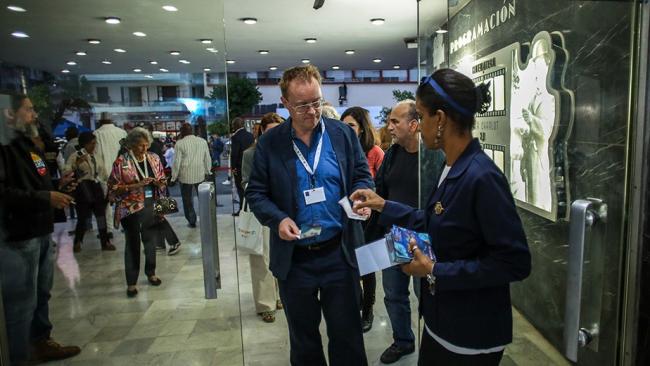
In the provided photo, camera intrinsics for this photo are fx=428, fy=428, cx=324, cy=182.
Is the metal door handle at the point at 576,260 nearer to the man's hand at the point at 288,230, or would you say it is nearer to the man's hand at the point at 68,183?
the man's hand at the point at 288,230

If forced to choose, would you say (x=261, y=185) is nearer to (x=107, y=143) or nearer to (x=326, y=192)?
(x=326, y=192)

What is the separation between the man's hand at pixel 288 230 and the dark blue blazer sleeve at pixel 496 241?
2.20 ft

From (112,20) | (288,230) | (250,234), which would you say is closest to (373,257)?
(288,230)

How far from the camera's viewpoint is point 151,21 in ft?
5.28

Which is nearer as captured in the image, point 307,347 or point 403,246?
point 403,246

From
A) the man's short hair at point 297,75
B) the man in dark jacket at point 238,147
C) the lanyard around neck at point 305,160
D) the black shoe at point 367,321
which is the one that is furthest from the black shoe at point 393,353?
the man in dark jacket at point 238,147

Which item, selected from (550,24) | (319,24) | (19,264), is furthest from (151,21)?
(319,24)

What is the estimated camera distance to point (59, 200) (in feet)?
5.35

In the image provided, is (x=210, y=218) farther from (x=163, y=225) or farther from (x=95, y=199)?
(x=95, y=199)

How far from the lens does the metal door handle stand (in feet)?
4.24

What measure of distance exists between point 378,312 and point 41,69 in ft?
8.92

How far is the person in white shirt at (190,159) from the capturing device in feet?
5.59

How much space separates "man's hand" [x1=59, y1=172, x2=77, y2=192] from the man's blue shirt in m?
0.87

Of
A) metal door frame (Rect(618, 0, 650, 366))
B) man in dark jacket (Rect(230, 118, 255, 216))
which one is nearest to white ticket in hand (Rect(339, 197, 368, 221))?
metal door frame (Rect(618, 0, 650, 366))
